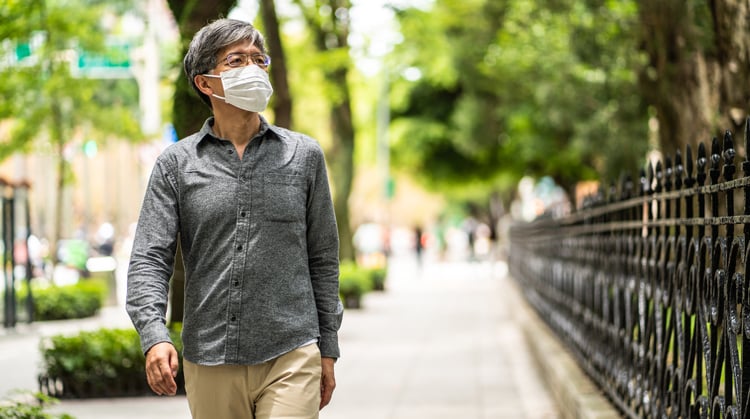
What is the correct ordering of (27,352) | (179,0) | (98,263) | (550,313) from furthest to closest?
(98,263)
(27,352)
(550,313)
(179,0)

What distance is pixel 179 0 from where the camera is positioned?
1081cm

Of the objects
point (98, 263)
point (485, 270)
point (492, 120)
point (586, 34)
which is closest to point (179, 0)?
point (586, 34)

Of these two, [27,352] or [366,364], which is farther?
[27,352]

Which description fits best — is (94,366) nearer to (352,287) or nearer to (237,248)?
(237,248)

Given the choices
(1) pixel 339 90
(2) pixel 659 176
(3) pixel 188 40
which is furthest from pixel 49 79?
(2) pixel 659 176

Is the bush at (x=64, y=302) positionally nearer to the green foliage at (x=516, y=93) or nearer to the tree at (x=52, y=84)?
the tree at (x=52, y=84)

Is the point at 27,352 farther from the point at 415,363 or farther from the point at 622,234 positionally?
the point at 622,234

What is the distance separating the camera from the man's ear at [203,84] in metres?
3.92

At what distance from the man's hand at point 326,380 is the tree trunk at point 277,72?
11.9 m

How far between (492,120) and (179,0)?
1151 inches

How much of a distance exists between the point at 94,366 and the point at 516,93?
24.2 m

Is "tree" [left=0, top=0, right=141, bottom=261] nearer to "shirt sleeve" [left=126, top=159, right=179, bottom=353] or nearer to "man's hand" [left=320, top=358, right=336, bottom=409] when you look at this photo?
"shirt sleeve" [left=126, top=159, right=179, bottom=353]

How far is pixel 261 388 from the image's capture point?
149 inches

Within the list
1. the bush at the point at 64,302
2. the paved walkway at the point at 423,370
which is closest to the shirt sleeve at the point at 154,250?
the paved walkway at the point at 423,370
